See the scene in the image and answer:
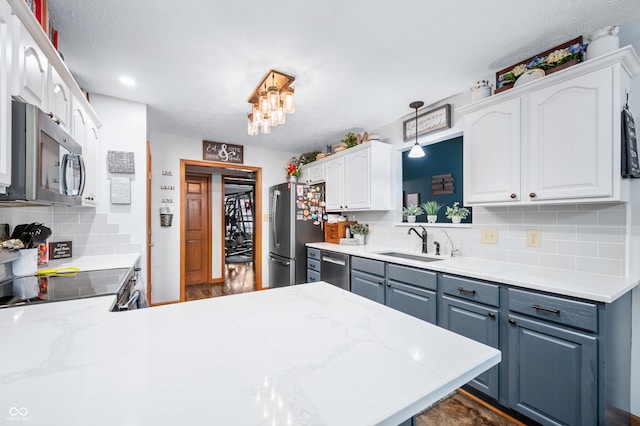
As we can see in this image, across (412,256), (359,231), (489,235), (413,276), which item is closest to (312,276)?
(359,231)

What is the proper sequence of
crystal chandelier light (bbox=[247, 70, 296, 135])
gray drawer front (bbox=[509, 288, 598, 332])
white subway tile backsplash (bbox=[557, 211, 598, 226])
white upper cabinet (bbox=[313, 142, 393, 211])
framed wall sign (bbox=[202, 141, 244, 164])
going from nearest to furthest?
gray drawer front (bbox=[509, 288, 598, 332])
white subway tile backsplash (bbox=[557, 211, 598, 226])
crystal chandelier light (bbox=[247, 70, 296, 135])
white upper cabinet (bbox=[313, 142, 393, 211])
framed wall sign (bbox=[202, 141, 244, 164])

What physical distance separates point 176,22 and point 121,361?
180 cm

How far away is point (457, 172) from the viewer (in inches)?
108

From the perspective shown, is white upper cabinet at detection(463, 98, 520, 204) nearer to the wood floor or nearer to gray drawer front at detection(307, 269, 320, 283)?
gray drawer front at detection(307, 269, 320, 283)

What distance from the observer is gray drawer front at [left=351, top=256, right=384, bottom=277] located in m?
2.64

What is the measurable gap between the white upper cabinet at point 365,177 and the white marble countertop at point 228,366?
2.30 metres

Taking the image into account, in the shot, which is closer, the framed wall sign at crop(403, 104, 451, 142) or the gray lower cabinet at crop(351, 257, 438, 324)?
the gray lower cabinet at crop(351, 257, 438, 324)

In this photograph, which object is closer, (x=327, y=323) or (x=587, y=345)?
(x=327, y=323)

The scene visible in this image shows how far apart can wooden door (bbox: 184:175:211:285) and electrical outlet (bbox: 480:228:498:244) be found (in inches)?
172

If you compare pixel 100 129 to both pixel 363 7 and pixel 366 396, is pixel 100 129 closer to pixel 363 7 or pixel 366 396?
pixel 363 7

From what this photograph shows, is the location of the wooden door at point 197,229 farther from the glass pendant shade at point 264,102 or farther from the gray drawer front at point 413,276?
the gray drawer front at point 413,276

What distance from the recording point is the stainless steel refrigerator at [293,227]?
378 cm

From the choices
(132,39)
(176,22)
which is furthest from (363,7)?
(132,39)

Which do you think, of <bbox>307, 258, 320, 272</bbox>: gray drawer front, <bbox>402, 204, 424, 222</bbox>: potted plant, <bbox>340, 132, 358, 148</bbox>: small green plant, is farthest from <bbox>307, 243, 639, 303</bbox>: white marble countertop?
<bbox>340, 132, 358, 148</bbox>: small green plant
